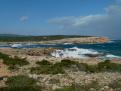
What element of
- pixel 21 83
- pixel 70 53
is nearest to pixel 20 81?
pixel 21 83

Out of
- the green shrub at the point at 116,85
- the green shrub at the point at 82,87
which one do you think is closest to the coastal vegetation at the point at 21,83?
the green shrub at the point at 82,87

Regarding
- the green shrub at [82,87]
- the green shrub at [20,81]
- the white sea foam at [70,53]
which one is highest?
the green shrub at [20,81]

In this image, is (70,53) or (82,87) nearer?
(82,87)

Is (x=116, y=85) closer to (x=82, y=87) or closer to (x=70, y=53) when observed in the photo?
(x=82, y=87)

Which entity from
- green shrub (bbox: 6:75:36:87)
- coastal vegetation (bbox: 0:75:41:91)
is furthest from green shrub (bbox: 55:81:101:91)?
green shrub (bbox: 6:75:36:87)

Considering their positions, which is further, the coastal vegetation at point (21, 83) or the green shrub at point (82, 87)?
the green shrub at point (82, 87)

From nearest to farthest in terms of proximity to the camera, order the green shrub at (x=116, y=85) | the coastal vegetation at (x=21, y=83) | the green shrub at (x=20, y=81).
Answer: the coastal vegetation at (x=21, y=83) → the green shrub at (x=116, y=85) → the green shrub at (x=20, y=81)

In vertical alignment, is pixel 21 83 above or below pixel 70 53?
above

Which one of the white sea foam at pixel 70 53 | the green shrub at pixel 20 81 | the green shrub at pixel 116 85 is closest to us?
the green shrub at pixel 116 85

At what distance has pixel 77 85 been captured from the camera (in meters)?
15.3

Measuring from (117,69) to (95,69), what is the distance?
5.01ft

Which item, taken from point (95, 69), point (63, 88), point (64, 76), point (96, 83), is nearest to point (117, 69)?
point (95, 69)

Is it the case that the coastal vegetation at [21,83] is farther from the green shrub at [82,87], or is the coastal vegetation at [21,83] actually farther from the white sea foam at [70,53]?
the white sea foam at [70,53]

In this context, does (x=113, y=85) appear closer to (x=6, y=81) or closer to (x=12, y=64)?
(x=6, y=81)
